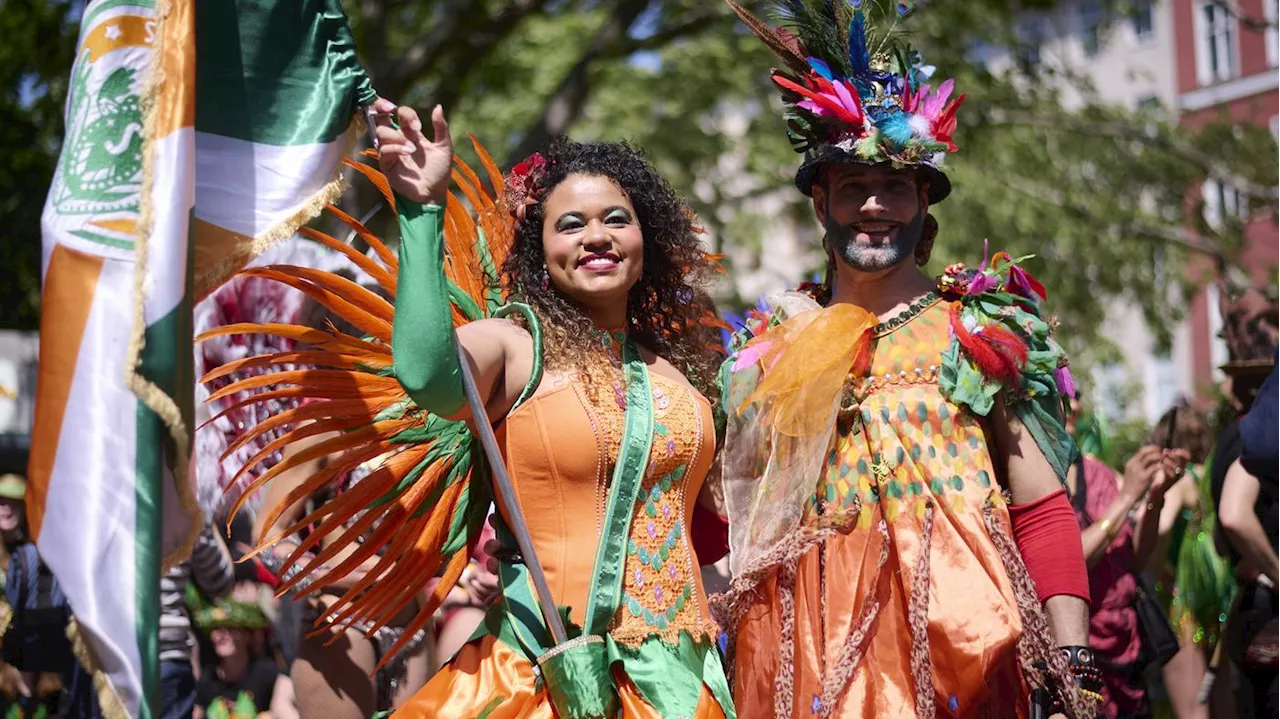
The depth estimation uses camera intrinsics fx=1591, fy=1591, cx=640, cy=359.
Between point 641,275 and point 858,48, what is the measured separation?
80 cm

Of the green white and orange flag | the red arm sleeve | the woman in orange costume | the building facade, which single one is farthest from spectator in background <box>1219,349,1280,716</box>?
the building facade

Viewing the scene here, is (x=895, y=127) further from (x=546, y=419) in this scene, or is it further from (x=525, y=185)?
(x=546, y=419)

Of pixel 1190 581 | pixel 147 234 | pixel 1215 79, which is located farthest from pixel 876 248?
pixel 1215 79

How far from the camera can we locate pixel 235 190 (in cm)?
373

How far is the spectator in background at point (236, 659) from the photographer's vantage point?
24.6 feet

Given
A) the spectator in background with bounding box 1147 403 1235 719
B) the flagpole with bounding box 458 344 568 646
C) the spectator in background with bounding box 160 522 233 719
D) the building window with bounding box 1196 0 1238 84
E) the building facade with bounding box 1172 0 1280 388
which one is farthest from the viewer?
the building window with bounding box 1196 0 1238 84

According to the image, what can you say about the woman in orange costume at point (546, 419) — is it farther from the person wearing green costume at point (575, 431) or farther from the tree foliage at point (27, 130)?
the tree foliage at point (27, 130)

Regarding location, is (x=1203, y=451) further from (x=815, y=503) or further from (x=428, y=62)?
(x=428, y=62)

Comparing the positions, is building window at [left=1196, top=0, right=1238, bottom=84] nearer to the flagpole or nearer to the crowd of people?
the crowd of people

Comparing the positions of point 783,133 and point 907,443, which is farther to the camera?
point 783,133

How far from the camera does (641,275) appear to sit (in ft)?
13.1

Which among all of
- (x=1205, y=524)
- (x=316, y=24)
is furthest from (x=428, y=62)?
(x=316, y=24)

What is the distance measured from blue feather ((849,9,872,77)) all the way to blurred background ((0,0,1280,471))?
705cm

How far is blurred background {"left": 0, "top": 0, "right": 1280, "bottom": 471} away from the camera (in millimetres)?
13797
